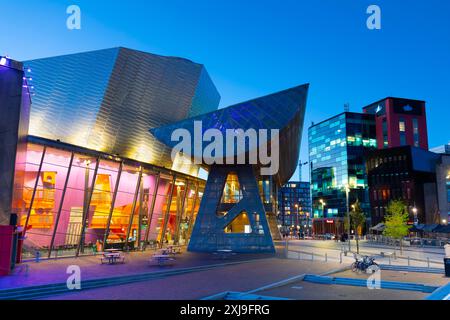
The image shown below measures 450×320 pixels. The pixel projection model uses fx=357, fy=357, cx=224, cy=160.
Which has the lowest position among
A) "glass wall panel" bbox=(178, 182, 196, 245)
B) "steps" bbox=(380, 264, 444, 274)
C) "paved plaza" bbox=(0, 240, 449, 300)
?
"steps" bbox=(380, 264, 444, 274)

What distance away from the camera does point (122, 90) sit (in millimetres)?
32969

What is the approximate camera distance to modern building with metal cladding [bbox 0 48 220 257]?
23531mm

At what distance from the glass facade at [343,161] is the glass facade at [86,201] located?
75.8m

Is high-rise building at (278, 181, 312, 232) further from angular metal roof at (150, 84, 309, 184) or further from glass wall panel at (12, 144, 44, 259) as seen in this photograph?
glass wall panel at (12, 144, 44, 259)

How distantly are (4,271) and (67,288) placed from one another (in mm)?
5034

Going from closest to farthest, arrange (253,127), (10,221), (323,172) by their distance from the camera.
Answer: (10,221), (253,127), (323,172)

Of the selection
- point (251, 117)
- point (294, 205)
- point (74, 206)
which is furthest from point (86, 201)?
point (294, 205)

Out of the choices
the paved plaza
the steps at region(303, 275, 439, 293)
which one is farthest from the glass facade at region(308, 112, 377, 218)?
the steps at region(303, 275, 439, 293)

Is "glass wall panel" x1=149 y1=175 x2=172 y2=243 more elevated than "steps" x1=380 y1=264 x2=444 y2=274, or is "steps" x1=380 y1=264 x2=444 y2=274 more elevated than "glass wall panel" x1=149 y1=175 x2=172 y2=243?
"glass wall panel" x1=149 y1=175 x2=172 y2=243

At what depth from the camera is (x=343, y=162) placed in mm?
112375

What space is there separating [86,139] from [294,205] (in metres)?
163

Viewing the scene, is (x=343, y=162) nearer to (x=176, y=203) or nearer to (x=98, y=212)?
(x=176, y=203)
